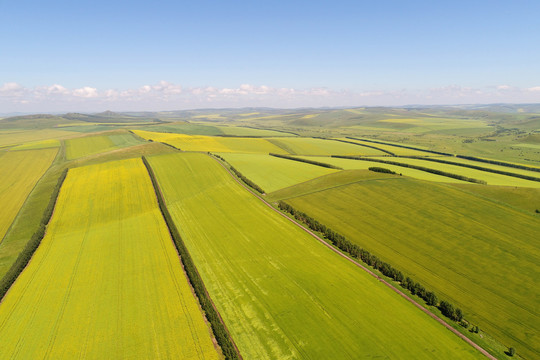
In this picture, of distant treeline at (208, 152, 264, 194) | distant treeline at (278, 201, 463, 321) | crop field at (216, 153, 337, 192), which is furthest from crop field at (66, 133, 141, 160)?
distant treeline at (278, 201, 463, 321)

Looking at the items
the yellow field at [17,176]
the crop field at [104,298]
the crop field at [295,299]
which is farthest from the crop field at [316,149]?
the yellow field at [17,176]

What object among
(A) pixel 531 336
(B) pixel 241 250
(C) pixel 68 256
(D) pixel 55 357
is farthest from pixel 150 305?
(A) pixel 531 336

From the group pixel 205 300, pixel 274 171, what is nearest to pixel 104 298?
pixel 205 300

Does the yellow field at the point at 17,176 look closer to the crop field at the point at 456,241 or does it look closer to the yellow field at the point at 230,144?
the yellow field at the point at 230,144

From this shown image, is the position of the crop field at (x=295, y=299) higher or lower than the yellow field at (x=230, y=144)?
lower

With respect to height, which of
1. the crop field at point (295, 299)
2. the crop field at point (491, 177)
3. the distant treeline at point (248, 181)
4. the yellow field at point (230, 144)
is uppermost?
the yellow field at point (230, 144)

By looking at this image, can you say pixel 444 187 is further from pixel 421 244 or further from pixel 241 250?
pixel 241 250

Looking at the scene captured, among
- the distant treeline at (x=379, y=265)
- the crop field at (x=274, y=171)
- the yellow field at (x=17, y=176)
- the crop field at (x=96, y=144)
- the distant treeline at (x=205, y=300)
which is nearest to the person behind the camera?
the distant treeline at (x=205, y=300)
